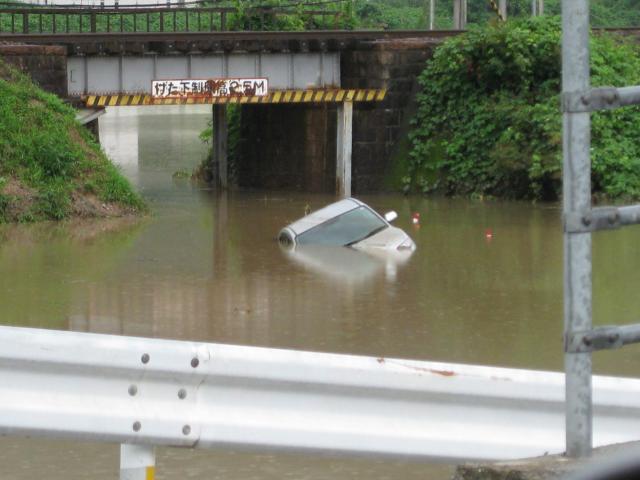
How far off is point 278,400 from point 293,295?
9.61m

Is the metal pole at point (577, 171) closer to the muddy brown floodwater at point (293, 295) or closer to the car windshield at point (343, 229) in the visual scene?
the muddy brown floodwater at point (293, 295)

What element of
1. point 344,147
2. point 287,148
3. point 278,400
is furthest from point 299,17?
point 278,400

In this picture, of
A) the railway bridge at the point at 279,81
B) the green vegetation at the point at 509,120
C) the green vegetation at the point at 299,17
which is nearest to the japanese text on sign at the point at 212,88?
the railway bridge at the point at 279,81

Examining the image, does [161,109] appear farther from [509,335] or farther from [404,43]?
[509,335]

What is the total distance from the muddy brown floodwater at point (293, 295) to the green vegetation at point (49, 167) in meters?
0.68

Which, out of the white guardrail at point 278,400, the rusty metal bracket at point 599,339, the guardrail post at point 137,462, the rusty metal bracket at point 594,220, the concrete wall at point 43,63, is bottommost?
the guardrail post at point 137,462

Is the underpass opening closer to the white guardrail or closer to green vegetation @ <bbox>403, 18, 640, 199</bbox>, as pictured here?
green vegetation @ <bbox>403, 18, 640, 199</bbox>

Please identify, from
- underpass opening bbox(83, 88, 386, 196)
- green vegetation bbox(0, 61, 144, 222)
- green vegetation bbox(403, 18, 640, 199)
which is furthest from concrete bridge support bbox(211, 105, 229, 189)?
green vegetation bbox(0, 61, 144, 222)

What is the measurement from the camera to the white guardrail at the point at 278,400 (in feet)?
12.8

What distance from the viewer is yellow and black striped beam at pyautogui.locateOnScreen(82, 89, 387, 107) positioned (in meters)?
26.1

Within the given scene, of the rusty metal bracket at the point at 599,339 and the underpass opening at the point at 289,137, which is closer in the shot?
the rusty metal bracket at the point at 599,339

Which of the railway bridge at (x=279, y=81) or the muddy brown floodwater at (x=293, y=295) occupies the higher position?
the railway bridge at (x=279, y=81)

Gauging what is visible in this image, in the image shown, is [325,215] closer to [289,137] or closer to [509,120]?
[509,120]

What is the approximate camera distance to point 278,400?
4.14 m
